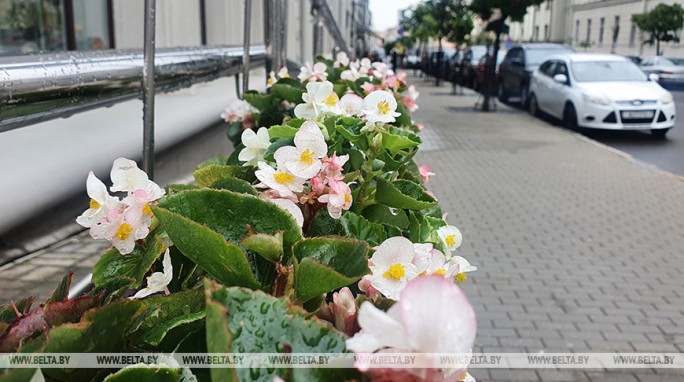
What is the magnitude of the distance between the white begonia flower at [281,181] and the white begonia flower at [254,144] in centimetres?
33

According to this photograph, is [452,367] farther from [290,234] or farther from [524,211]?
[524,211]

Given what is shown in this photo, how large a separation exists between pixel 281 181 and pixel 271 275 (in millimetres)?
288

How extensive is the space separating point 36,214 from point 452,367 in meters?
2.70

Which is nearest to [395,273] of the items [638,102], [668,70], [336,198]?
[336,198]

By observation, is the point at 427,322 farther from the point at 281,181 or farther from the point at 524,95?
the point at 524,95

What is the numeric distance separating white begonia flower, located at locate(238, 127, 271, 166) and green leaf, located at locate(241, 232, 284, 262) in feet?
2.19

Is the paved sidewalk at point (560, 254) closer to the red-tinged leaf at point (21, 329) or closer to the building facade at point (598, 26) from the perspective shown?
the red-tinged leaf at point (21, 329)

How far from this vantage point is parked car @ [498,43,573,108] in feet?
62.6

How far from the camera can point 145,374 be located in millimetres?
778

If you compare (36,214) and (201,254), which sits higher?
(201,254)

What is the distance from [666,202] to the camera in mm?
8227

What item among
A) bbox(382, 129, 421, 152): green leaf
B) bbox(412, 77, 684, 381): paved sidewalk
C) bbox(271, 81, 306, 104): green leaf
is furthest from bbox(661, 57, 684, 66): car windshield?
bbox(382, 129, 421, 152): green leaf

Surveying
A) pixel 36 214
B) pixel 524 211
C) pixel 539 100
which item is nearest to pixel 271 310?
pixel 36 214

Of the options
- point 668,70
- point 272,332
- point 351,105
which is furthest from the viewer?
point 668,70
